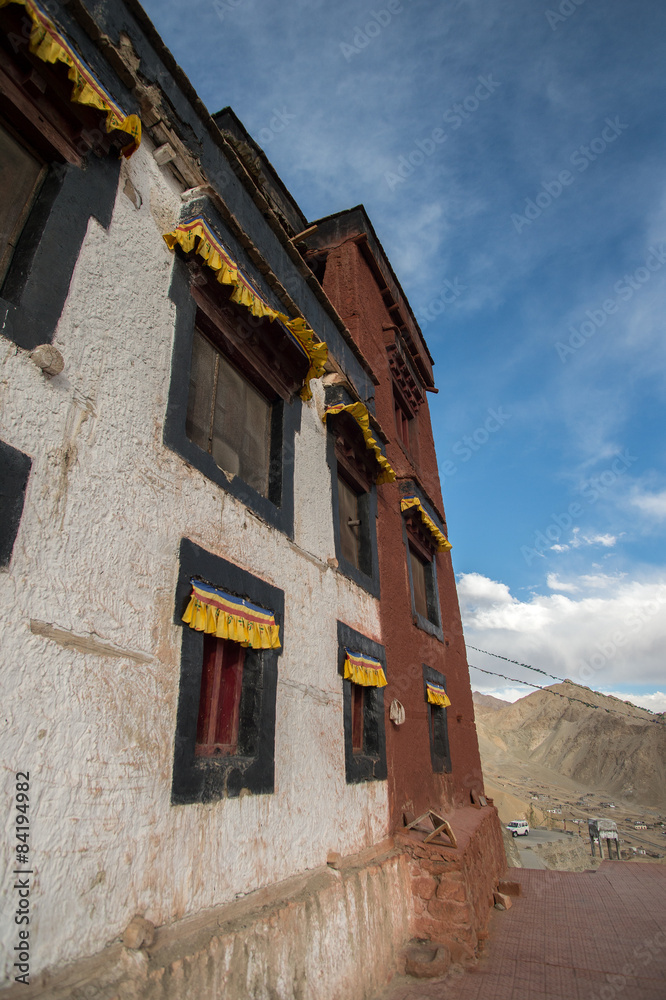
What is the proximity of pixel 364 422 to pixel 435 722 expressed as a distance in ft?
19.2

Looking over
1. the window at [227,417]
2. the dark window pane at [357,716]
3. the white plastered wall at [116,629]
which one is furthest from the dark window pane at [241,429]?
the dark window pane at [357,716]

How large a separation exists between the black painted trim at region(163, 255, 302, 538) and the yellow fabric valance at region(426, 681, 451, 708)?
4.95 metres

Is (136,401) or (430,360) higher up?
(430,360)

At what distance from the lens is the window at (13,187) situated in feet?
10.5

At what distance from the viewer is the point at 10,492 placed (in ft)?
8.79

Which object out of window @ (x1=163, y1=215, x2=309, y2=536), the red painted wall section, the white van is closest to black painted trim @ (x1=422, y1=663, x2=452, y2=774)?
the red painted wall section

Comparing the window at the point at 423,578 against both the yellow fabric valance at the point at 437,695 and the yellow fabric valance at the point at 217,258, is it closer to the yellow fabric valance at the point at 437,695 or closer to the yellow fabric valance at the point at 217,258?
the yellow fabric valance at the point at 437,695

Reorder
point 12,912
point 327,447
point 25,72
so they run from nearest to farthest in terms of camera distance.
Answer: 1. point 12,912
2. point 25,72
3. point 327,447

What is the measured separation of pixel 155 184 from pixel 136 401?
224 centimetres

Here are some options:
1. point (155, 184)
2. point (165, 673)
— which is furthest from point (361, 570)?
point (155, 184)

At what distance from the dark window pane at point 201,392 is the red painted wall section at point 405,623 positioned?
4204 mm

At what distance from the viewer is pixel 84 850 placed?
8.67 ft

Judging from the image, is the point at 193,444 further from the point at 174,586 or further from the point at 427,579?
the point at 427,579

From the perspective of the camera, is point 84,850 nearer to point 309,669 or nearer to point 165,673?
point 165,673
